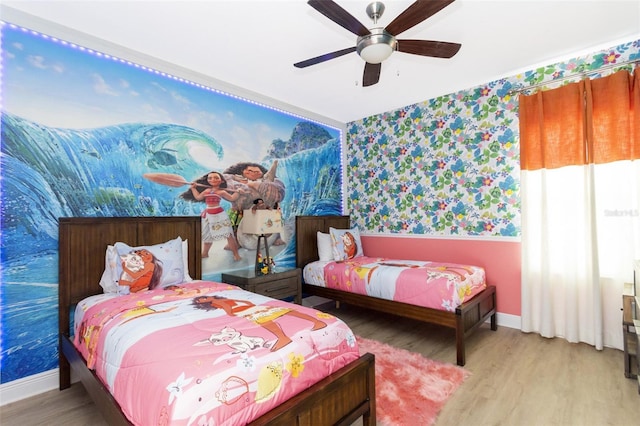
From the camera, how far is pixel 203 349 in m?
1.44

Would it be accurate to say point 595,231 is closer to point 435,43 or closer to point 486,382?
point 486,382

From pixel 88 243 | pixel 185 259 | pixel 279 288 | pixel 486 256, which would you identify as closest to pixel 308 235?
pixel 279 288

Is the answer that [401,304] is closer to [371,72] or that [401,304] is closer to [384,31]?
[371,72]

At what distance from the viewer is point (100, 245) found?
8.41 feet

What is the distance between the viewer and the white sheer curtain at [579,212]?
282 cm

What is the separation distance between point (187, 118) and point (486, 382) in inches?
138

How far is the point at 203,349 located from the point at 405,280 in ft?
7.30

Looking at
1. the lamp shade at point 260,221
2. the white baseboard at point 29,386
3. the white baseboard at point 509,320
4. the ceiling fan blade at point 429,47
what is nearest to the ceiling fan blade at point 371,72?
the ceiling fan blade at point 429,47

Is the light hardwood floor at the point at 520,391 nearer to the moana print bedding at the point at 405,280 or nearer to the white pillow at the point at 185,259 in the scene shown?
the moana print bedding at the point at 405,280

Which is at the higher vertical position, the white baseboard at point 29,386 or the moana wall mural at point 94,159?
the moana wall mural at point 94,159

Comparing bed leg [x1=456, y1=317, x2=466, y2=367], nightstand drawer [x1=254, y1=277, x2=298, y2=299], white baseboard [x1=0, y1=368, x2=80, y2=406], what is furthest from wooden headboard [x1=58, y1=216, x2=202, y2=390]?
bed leg [x1=456, y1=317, x2=466, y2=367]

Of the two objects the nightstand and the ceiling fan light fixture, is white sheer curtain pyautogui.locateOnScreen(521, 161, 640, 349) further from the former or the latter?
the nightstand

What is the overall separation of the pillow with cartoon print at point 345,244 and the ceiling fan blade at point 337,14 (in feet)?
8.60

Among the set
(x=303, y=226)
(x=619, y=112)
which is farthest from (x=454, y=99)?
(x=303, y=226)
